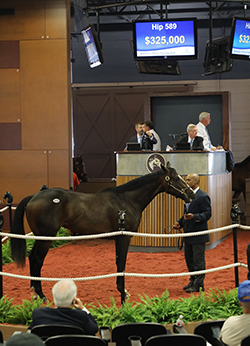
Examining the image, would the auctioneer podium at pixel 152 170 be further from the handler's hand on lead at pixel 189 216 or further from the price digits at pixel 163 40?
the price digits at pixel 163 40

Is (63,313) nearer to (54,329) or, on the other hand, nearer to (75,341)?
(54,329)

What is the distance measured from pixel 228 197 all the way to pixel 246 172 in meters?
2.59

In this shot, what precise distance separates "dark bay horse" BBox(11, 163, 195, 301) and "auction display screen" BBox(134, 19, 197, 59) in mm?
4002

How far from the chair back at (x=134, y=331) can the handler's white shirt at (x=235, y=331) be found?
0.41 meters

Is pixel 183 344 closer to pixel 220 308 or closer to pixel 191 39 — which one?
pixel 220 308

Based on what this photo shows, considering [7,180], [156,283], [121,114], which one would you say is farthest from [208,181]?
[121,114]

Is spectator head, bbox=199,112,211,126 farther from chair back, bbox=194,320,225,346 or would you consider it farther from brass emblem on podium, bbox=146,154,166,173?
chair back, bbox=194,320,225,346

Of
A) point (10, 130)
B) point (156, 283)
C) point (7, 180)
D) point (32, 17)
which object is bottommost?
point (156, 283)

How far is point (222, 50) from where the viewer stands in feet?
38.5

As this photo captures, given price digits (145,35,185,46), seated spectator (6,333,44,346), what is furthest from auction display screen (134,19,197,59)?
seated spectator (6,333,44,346)

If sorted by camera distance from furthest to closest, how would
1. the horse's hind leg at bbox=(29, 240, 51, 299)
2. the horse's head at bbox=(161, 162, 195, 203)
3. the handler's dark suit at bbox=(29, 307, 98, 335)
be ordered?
1. the horse's head at bbox=(161, 162, 195, 203)
2. the horse's hind leg at bbox=(29, 240, 51, 299)
3. the handler's dark suit at bbox=(29, 307, 98, 335)

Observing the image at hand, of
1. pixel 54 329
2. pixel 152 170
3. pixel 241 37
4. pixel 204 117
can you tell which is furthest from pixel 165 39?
pixel 54 329

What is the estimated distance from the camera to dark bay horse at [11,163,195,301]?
5.27m

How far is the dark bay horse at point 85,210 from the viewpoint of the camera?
5.27 meters
